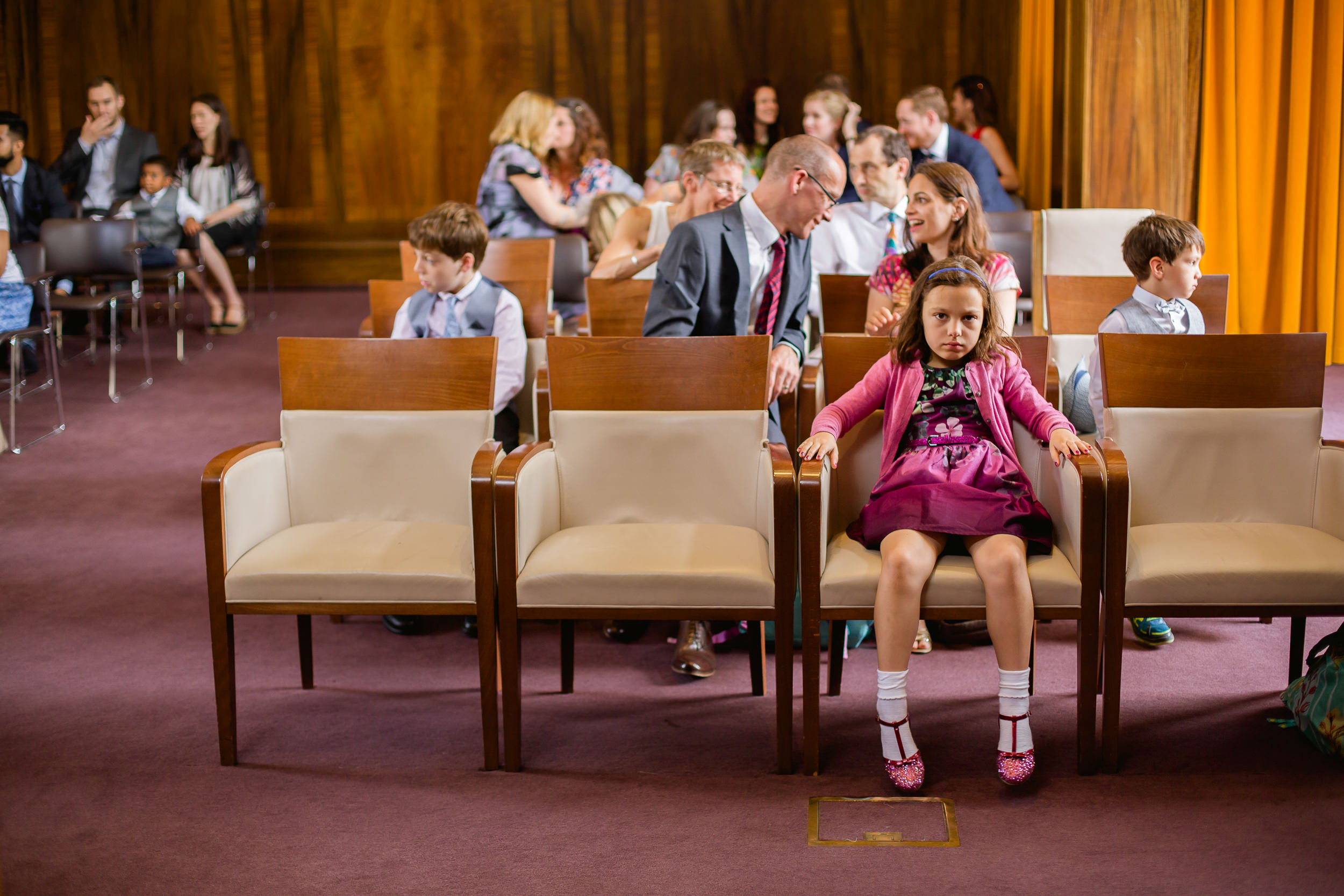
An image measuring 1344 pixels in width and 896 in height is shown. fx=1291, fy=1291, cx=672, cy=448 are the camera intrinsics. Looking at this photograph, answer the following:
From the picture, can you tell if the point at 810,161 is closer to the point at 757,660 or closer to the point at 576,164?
the point at 757,660

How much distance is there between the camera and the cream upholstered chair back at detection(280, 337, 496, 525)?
2.98m

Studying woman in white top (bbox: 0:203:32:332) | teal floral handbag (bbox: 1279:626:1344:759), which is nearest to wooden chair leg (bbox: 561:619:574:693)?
teal floral handbag (bbox: 1279:626:1344:759)

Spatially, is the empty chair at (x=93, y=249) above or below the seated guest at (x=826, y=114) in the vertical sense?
below

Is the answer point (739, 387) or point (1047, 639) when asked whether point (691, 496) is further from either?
point (1047, 639)

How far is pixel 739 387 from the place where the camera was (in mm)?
2910

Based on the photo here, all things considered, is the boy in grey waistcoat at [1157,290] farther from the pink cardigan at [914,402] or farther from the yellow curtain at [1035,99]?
the yellow curtain at [1035,99]

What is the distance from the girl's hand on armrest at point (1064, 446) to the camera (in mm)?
2625

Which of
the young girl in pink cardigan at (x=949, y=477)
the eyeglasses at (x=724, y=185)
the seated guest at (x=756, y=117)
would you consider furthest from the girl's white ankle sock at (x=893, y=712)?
the seated guest at (x=756, y=117)

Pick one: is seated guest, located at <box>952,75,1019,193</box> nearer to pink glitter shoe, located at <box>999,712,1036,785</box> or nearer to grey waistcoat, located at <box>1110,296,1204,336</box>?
grey waistcoat, located at <box>1110,296,1204,336</box>

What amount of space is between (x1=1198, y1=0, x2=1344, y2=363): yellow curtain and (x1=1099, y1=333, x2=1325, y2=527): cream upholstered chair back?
3.20 m

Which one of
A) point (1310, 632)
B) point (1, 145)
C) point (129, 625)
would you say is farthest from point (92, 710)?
point (1, 145)

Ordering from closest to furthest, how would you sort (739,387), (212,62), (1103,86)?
(739,387) < (1103,86) < (212,62)

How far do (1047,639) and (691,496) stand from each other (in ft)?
3.62

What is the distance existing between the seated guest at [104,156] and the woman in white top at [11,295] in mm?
2778
